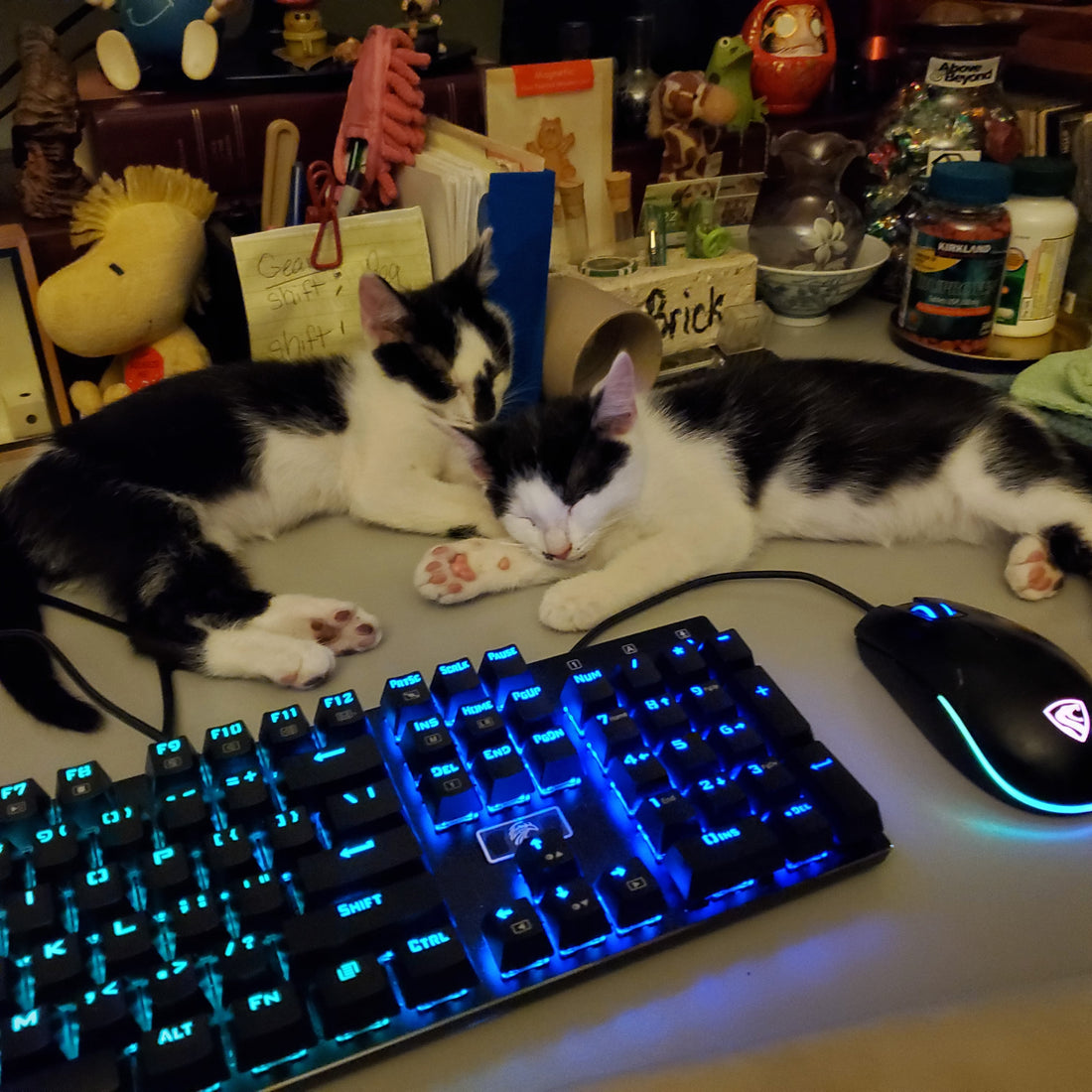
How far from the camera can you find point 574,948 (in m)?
0.43

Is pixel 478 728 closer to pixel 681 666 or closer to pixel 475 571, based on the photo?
pixel 681 666

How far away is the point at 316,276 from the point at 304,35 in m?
0.31

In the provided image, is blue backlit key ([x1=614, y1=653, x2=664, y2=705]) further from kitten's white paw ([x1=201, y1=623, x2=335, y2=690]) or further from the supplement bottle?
the supplement bottle

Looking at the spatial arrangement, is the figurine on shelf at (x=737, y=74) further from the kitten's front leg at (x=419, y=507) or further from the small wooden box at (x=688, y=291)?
the kitten's front leg at (x=419, y=507)

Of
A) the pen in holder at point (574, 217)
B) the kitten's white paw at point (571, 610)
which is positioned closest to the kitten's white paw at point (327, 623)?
the kitten's white paw at point (571, 610)

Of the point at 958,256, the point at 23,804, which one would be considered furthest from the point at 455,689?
the point at 958,256

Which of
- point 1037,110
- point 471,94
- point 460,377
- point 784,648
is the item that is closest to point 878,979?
point 784,648

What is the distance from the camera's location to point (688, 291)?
104 centimetres

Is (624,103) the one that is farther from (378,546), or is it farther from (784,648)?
(784,648)

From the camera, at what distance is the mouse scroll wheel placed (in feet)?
2.05

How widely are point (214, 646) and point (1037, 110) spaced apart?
3.90ft

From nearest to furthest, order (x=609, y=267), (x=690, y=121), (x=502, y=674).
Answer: (x=502, y=674) → (x=609, y=267) → (x=690, y=121)

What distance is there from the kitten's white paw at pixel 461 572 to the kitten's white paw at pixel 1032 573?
0.42m

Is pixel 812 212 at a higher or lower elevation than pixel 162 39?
lower
